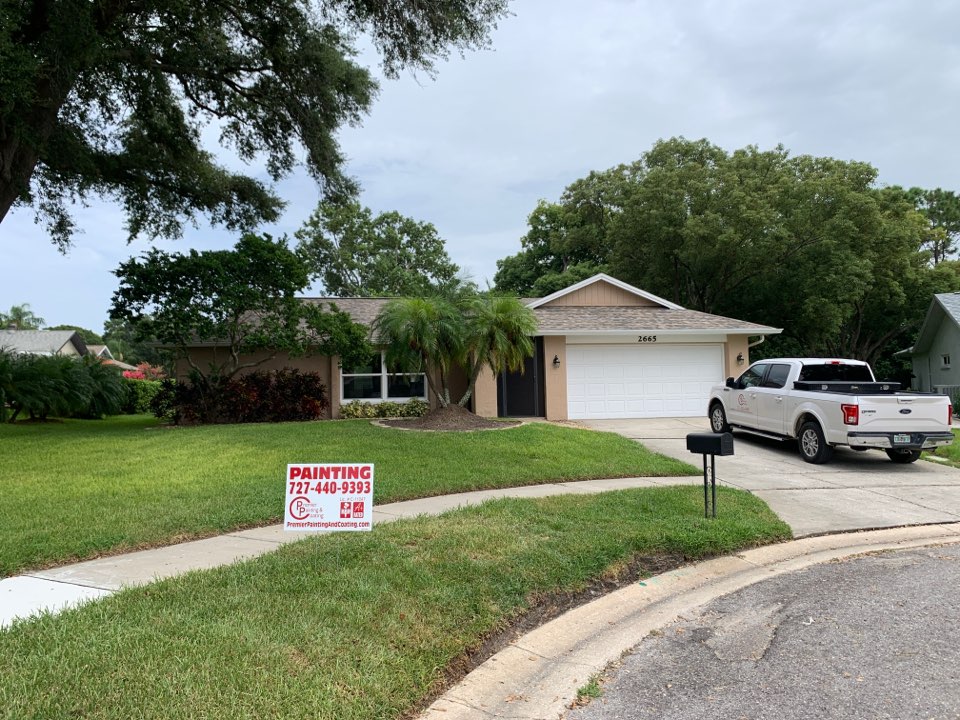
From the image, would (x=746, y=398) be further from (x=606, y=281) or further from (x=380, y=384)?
(x=380, y=384)

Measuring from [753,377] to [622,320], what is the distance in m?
6.33

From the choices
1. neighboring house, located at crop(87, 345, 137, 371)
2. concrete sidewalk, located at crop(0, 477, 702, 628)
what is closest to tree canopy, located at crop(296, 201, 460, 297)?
neighboring house, located at crop(87, 345, 137, 371)

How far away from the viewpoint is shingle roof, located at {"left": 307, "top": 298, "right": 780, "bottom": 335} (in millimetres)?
18547

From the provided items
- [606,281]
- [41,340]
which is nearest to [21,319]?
[41,340]

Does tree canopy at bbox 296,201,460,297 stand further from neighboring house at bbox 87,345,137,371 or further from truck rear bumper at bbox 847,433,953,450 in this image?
truck rear bumper at bbox 847,433,953,450

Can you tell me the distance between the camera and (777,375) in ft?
41.7

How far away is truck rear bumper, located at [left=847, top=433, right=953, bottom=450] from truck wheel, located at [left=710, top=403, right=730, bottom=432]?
3.90 m

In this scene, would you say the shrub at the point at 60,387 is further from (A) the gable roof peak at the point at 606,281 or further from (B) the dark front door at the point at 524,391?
(A) the gable roof peak at the point at 606,281

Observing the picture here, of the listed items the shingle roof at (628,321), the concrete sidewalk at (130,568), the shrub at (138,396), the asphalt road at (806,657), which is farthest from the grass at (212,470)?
the shrub at (138,396)

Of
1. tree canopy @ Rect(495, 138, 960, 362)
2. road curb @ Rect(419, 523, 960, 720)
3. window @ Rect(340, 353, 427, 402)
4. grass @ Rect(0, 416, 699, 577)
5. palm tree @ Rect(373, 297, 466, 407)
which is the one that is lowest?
road curb @ Rect(419, 523, 960, 720)

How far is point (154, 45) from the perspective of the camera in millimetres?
14539

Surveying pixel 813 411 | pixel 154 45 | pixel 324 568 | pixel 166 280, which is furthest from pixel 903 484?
pixel 154 45

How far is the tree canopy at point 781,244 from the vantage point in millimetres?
27406

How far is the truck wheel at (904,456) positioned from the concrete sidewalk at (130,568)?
853cm
